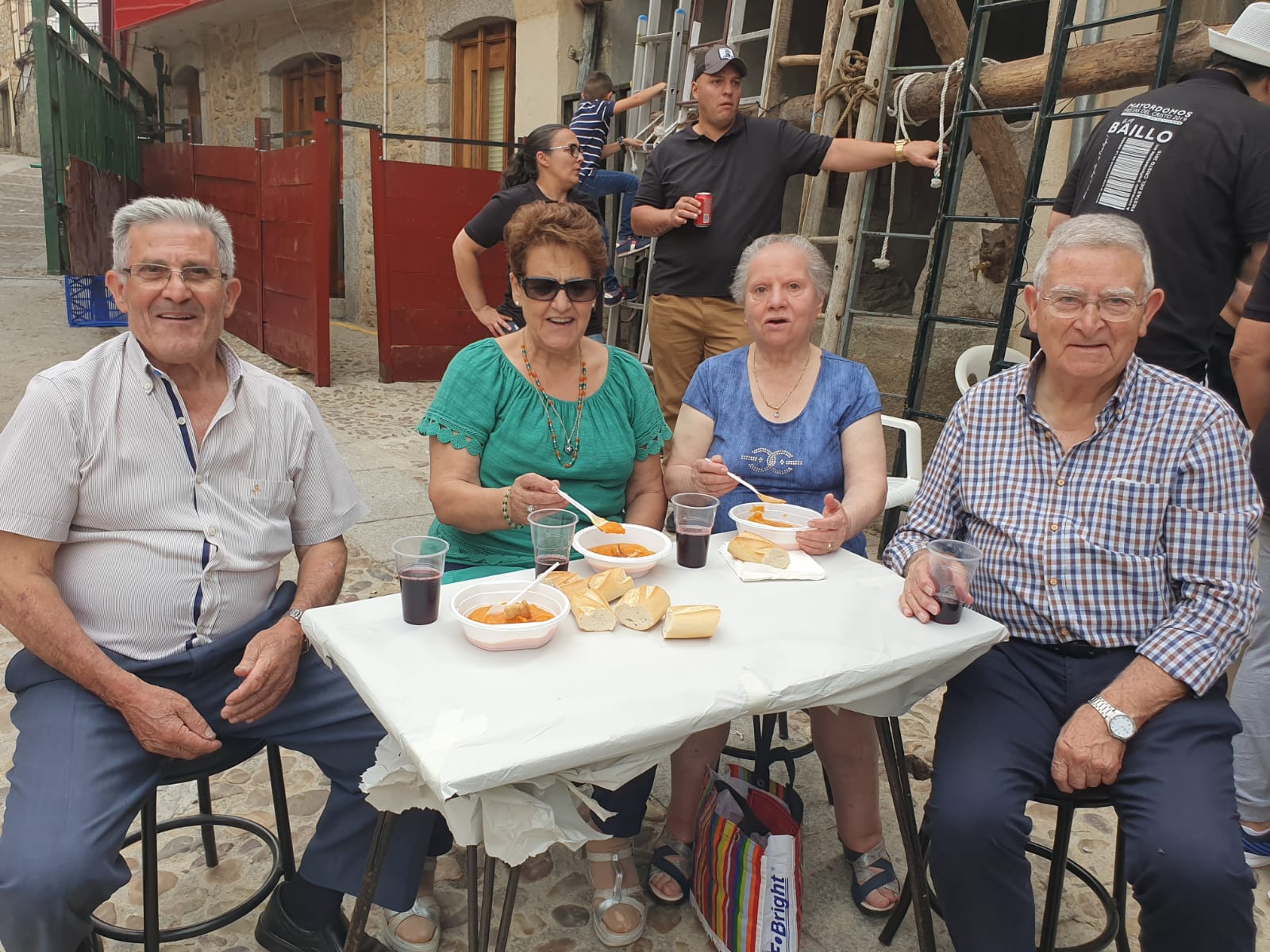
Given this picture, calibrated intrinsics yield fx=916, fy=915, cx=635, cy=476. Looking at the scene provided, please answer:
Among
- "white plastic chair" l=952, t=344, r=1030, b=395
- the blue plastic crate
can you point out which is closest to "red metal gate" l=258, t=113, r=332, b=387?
the blue plastic crate

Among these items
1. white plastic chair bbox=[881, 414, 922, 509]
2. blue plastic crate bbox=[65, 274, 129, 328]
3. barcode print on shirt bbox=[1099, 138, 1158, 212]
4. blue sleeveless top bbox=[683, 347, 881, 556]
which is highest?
barcode print on shirt bbox=[1099, 138, 1158, 212]

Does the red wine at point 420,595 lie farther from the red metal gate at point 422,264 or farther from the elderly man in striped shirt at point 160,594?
the red metal gate at point 422,264

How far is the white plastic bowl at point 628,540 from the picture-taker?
1903 mm

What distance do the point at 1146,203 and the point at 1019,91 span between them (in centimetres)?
156

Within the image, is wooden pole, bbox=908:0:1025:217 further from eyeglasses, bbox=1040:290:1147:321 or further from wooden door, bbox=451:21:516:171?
wooden door, bbox=451:21:516:171

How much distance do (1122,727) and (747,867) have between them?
80 centimetres

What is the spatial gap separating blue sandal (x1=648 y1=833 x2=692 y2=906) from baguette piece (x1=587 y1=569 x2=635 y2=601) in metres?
0.82

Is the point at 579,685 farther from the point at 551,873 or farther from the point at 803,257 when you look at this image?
the point at 803,257

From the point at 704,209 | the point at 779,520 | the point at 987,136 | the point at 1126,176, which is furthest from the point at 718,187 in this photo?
the point at 779,520

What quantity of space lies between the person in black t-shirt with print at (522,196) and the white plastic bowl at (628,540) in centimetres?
219

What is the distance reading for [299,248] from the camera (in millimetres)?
7762

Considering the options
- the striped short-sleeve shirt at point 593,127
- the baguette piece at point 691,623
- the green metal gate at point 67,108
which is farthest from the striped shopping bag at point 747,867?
the green metal gate at point 67,108

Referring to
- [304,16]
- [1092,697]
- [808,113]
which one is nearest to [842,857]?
[1092,697]

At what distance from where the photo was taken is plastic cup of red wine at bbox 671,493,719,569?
200 centimetres
